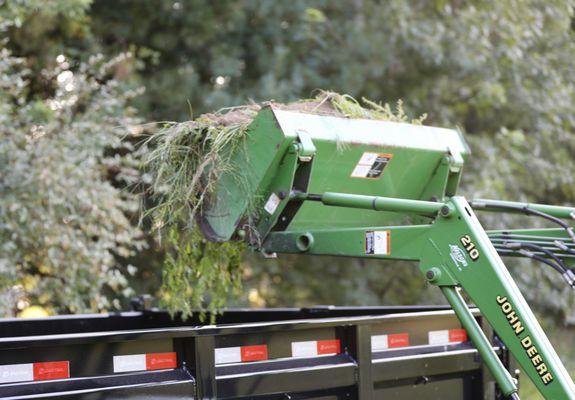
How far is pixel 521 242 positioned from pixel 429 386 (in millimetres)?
762

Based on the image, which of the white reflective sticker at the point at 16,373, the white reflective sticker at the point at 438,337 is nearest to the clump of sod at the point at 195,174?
the white reflective sticker at the point at 438,337

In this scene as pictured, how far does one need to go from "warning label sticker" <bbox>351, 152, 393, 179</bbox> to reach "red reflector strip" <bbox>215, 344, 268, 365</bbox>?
1.28 m

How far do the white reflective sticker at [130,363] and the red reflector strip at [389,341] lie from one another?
1.10 m

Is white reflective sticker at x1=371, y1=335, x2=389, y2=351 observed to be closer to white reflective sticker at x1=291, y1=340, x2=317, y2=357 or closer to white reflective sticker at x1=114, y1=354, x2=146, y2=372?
white reflective sticker at x1=291, y1=340, x2=317, y2=357

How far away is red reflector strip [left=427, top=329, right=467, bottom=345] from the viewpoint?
165 inches

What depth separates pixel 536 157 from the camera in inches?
415

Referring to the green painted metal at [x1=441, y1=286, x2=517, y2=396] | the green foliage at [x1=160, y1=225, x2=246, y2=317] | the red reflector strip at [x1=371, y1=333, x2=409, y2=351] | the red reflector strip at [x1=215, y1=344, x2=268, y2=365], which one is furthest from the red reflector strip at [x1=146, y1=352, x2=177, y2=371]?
the green foliage at [x1=160, y1=225, x2=246, y2=317]

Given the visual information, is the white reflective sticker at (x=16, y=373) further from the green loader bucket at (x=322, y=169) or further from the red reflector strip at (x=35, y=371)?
the green loader bucket at (x=322, y=169)

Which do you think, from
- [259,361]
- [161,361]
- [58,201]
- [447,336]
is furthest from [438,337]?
[58,201]

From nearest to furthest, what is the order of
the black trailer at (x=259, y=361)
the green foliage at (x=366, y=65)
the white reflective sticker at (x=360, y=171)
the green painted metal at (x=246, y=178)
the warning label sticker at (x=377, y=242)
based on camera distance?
1. the black trailer at (x=259, y=361)
2. the warning label sticker at (x=377, y=242)
3. the green painted metal at (x=246, y=178)
4. the white reflective sticker at (x=360, y=171)
5. the green foliage at (x=366, y=65)

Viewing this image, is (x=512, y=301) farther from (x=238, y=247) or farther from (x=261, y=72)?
(x=261, y=72)

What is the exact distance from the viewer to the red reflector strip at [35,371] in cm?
292

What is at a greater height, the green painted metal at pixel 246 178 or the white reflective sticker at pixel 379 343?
the green painted metal at pixel 246 178

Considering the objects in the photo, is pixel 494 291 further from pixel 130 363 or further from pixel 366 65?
pixel 366 65
